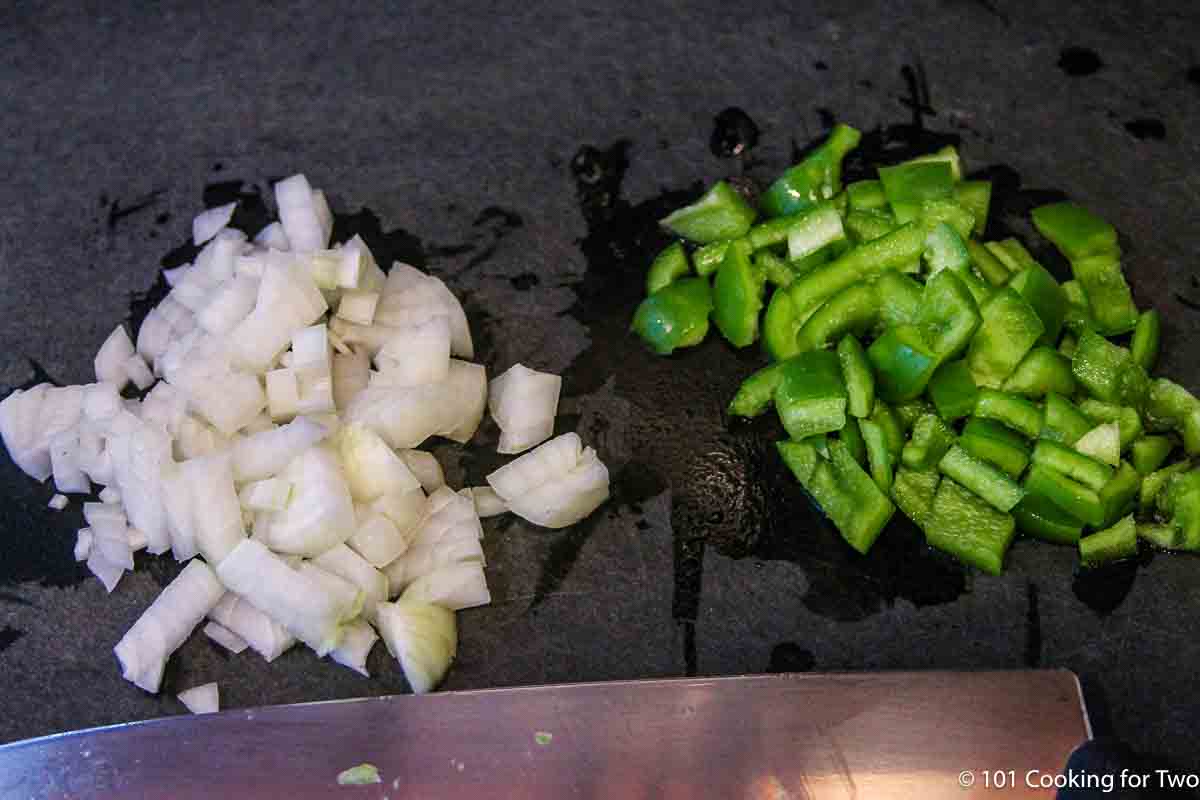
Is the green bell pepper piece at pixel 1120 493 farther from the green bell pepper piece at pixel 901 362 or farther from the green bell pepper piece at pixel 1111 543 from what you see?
the green bell pepper piece at pixel 901 362

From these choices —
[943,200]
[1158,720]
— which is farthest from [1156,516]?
[943,200]

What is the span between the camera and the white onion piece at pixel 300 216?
7.93ft

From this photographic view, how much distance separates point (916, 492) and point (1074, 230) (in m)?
0.72

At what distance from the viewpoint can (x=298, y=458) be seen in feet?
6.60

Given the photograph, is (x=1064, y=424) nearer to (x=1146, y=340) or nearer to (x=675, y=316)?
(x=1146, y=340)

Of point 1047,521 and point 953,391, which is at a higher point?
point 953,391

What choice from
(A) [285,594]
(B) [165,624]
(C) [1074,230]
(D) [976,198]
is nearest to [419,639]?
(A) [285,594]

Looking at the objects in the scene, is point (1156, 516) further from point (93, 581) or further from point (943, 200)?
point (93, 581)

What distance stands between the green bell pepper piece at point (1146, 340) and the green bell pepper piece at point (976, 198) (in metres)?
0.38

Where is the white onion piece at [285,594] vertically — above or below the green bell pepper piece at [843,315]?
below

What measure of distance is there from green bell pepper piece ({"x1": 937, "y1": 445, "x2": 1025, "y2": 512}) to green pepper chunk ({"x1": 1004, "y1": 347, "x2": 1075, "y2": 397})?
Result: 18 centimetres

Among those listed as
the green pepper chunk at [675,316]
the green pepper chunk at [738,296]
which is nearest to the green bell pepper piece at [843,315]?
the green pepper chunk at [738,296]

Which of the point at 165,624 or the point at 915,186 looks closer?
the point at 165,624

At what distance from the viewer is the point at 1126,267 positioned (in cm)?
238
